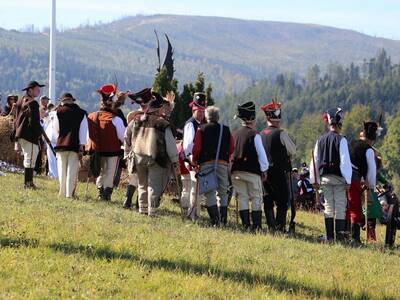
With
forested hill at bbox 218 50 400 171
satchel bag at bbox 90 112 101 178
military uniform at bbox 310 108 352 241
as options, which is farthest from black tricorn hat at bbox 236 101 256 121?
forested hill at bbox 218 50 400 171

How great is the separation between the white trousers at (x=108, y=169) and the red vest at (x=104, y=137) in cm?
10

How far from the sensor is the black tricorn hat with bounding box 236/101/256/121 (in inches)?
456

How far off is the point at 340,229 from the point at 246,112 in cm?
216

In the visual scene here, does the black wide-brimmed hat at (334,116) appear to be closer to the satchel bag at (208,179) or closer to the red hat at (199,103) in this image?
the satchel bag at (208,179)

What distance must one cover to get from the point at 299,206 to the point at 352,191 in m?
9.72

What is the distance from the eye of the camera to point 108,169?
13.3 m

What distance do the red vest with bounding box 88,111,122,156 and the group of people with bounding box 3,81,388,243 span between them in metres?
0.29

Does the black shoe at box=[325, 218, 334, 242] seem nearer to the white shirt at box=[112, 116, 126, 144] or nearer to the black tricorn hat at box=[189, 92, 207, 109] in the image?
the black tricorn hat at box=[189, 92, 207, 109]

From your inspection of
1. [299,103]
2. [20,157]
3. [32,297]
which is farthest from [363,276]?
[299,103]

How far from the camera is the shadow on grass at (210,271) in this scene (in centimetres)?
750

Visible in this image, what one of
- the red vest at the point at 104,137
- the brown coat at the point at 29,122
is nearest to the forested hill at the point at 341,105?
the brown coat at the point at 29,122

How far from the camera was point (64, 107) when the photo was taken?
12859 mm

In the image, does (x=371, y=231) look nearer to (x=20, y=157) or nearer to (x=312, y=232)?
(x=312, y=232)

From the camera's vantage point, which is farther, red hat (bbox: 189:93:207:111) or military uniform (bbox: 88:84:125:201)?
military uniform (bbox: 88:84:125:201)
